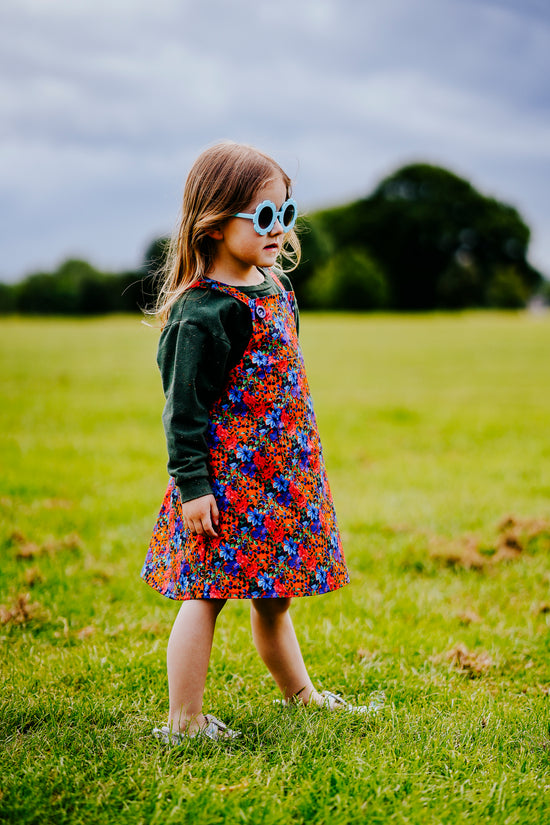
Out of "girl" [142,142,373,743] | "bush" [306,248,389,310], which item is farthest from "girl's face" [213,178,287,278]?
"bush" [306,248,389,310]

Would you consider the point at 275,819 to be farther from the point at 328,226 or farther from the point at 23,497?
the point at 328,226

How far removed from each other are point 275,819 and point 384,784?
1.26 ft

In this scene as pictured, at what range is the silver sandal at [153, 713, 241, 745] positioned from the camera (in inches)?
102

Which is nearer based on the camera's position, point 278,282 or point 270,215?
point 270,215

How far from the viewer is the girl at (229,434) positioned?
8.41ft

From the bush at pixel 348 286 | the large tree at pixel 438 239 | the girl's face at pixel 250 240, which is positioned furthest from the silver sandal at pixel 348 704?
the large tree at pixel 438 239

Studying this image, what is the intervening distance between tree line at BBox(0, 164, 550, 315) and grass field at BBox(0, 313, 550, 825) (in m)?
49.4

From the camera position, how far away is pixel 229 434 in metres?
2.62

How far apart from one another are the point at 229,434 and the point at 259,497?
0.80 feet

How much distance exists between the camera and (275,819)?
2162mm

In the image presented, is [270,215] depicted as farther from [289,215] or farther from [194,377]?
[194,377]

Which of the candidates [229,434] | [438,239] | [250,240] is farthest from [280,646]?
[438,239]

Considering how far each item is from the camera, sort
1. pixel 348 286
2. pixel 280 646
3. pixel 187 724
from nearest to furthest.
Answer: pixel 187 724
pixel 280 646
pixel 348 286

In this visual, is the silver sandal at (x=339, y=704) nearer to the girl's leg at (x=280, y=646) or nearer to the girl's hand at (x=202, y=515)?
the girl's leg at (x=280, y=646)
